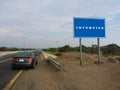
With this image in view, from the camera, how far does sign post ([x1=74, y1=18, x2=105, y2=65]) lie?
26.2m

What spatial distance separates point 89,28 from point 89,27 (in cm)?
11

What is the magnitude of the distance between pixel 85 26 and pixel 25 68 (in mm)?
8307

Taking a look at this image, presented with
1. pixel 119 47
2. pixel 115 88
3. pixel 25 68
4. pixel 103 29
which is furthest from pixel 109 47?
pixel 115 88

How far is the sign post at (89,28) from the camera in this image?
26.2 metres

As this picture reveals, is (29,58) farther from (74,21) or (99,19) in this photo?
(99,19)

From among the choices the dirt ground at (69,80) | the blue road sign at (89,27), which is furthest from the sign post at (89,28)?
the dirt ground at (69,80)

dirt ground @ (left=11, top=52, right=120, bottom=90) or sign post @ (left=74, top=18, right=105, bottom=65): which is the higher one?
sign post @ (left=74, top=18, right=105, bottom=65)

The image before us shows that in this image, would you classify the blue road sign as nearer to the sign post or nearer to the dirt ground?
the sign post

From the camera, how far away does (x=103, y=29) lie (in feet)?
88.6

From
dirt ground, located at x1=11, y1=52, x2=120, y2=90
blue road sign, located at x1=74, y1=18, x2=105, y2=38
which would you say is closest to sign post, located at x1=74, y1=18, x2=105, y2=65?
blue road sign, located at x1=74, y1=18, x2=105, y2=38

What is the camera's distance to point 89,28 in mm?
26516

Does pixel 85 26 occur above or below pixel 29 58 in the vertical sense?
above

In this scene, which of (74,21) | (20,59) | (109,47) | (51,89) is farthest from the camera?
(109,47)

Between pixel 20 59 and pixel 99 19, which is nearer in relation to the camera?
pixel 20 59
